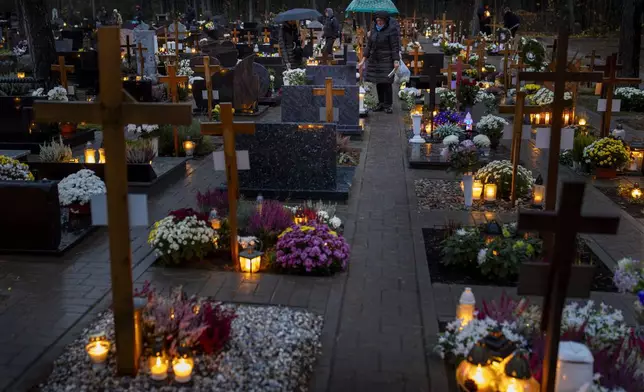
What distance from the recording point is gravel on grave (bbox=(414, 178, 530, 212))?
966cm

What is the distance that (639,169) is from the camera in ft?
38.6

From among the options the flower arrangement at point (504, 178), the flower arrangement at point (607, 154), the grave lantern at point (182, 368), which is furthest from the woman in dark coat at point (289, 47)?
the grave lantern at point (182, 368)

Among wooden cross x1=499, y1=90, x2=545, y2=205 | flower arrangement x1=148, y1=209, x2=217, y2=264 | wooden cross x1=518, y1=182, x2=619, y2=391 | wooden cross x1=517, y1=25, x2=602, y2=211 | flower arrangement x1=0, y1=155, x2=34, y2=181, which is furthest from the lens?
wooden cross x1=499, y1=90, x2=545, y2=205

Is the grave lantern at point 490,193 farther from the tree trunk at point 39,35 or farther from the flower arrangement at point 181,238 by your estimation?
the tree trunk at point 39,35

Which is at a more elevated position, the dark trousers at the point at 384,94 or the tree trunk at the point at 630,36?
the tree trunk at the point at 630,36

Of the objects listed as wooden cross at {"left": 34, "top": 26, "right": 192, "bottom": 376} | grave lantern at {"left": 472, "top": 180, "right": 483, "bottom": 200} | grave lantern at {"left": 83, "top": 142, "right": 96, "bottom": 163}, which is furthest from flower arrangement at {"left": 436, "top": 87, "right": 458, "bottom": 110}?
wooden cross at {"left": 34, "top": 26, "right": 192, "bottom": 376}

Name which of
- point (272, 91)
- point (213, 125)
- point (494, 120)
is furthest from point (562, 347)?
point (272, 91)

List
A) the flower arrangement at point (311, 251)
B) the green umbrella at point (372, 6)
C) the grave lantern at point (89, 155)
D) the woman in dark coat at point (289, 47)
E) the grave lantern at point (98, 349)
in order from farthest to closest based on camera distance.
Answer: the woman in dark coat at point (289, 47) → the green umbrella at point (372, 6) → the grave lantern at point (89, 155) → the flower arrangement at point (311, 251) → the grave lantern at point (98, 349)

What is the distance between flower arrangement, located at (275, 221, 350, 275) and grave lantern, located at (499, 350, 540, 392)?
2937mm

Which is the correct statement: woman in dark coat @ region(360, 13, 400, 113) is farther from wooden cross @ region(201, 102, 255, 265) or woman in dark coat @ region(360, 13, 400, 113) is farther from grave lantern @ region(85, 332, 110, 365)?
grave lantern @ region(85, 332, 110, 365)

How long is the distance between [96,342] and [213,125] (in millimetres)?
2848

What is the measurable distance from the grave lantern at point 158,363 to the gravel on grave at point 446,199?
5.43m

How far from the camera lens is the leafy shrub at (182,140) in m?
12.7

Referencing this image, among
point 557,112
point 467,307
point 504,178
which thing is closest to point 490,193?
point 504,178
